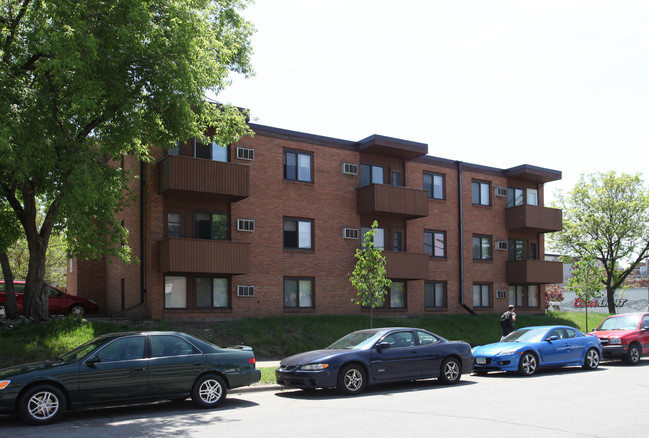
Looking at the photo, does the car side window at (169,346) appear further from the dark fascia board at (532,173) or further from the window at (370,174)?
the dark fascia board at (532,173)

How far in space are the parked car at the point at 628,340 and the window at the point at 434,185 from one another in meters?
11.3

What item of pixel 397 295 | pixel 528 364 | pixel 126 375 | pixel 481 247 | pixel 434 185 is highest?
pixel 434 185

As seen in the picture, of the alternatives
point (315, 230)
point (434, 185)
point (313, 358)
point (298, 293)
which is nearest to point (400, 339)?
point (313, 358)

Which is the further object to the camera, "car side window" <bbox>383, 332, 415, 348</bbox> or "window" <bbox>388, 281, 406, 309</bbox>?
"window" <bbox>388, 281, 406, 309</bbox>

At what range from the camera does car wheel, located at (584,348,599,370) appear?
665 inches

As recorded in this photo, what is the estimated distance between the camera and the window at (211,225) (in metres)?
22.3

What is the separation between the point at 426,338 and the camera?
1402 centimetres

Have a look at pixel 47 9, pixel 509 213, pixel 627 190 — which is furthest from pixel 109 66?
pixel 627 190

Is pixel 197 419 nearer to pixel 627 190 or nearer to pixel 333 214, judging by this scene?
pixel 333 214

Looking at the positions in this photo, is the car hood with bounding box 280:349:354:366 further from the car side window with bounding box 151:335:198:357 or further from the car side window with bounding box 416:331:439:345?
the car side window with bounding box 151:335:198:357

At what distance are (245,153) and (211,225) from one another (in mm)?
3018

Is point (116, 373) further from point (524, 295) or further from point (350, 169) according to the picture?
point (524, 295)

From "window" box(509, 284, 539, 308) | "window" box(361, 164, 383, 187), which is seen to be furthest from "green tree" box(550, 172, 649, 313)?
"window" box(361, 164, 383, 187)

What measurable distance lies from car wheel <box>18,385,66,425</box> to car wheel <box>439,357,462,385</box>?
8039mm
